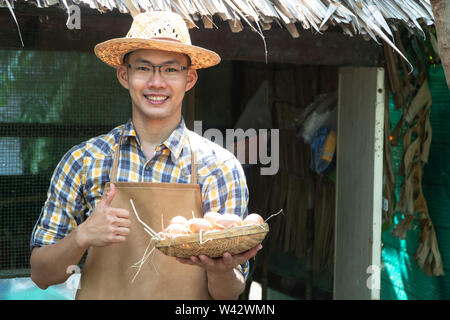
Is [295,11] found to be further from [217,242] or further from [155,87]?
[217,242]

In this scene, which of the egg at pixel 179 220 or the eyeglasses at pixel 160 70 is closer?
the egg at pixel 179 220

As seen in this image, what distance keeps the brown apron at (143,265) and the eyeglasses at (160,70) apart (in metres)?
0.31

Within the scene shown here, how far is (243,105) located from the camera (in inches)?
231

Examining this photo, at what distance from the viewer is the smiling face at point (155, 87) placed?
2.41m

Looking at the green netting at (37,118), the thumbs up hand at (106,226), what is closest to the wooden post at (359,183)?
the green netting at (37,118)

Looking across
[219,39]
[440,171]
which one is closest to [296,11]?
[219,39]

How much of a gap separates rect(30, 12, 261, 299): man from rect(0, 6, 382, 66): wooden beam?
3.33 ft

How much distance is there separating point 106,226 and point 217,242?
0.39 metres

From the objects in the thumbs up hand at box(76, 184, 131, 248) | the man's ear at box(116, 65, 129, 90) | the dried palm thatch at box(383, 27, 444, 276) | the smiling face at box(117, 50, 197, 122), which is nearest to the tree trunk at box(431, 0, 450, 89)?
the smiling face at box(117, 50, 197, 122)

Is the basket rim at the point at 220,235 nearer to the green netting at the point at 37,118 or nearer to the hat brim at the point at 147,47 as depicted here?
the hat brim at the point at 147,47

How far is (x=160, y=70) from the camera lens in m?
2.45
